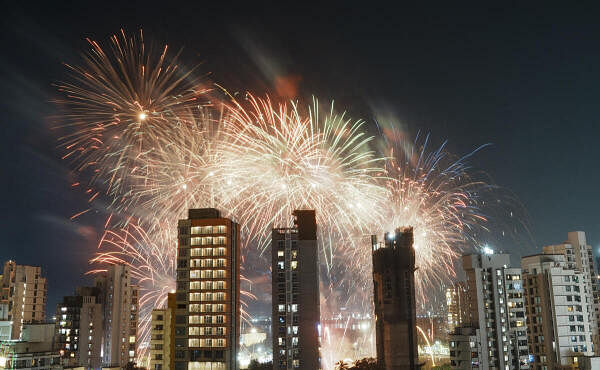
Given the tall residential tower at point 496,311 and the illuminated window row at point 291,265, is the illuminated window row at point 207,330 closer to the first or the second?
the illuminated window row at point 291,265

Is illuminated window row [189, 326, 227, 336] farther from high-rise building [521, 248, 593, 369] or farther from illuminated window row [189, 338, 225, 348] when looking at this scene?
high-rise building [521, 248, 593, 369]

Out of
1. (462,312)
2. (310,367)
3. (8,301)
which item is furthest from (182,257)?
(462,312)

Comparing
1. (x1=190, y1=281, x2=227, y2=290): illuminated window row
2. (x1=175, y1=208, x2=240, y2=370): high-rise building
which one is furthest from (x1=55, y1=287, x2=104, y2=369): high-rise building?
(x1=190, y1=281, x2=227, y2=290): illuminated window row

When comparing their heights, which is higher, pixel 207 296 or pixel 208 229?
pixel 208 229

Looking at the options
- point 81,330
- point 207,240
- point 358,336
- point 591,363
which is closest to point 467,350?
point 591,363

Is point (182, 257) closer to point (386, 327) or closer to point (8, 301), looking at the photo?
point (386, 327)

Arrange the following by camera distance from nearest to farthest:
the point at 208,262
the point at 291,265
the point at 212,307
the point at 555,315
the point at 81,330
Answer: the point at 212,307 → the point at 208,262 → the point at 291,265 → the point at 555,315 → the point at 81,330

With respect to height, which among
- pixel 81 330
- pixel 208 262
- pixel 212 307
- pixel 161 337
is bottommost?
pixel 81 330

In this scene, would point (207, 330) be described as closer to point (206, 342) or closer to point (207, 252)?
point (206, 342)
